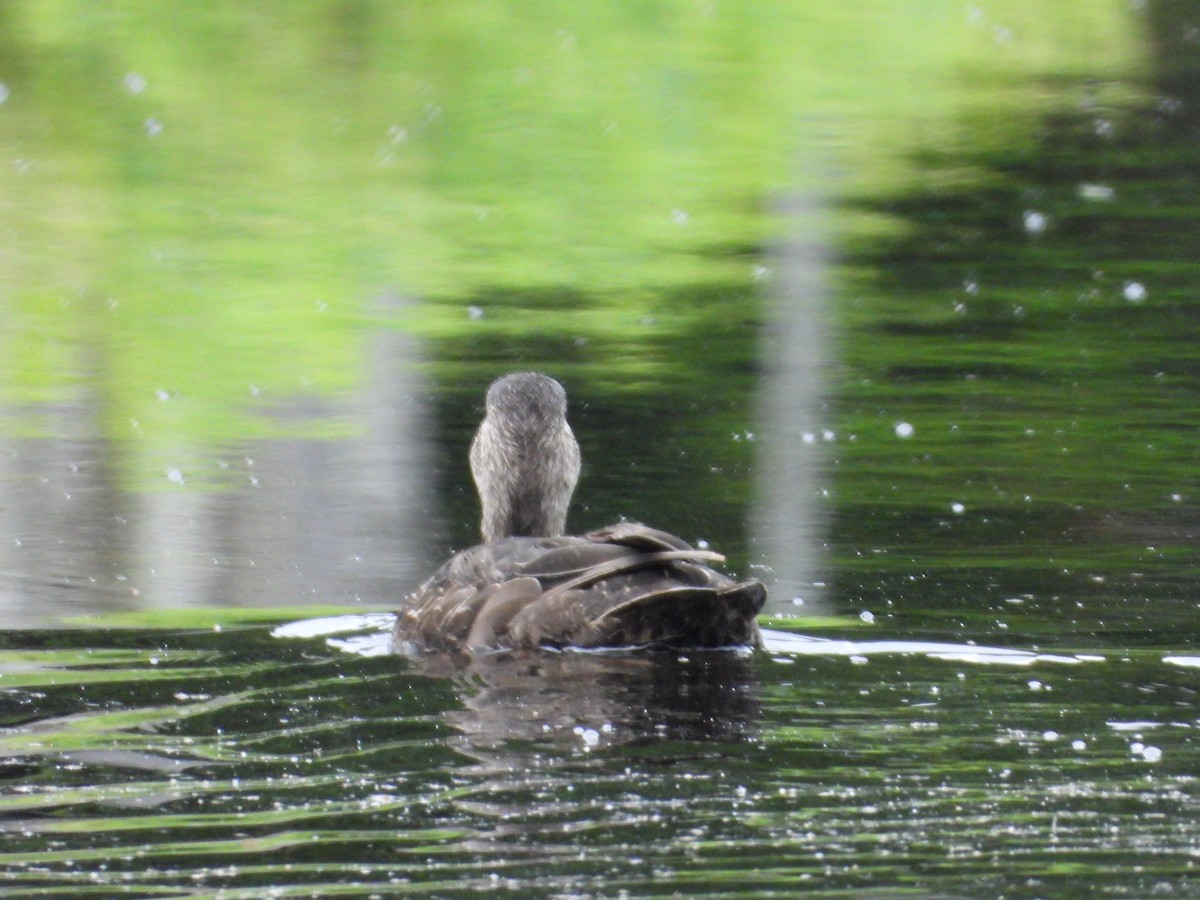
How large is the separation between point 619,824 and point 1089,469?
620cm

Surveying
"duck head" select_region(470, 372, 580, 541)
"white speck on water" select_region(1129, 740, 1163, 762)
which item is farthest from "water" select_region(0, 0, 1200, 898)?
"duck head" select_region(470, 372, 580, 541)

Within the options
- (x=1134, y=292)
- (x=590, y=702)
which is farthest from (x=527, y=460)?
(x=1134, y=292)

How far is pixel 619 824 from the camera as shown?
5.15 metres

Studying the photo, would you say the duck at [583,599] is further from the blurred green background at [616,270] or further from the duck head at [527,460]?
the blurred green background at [616,270]

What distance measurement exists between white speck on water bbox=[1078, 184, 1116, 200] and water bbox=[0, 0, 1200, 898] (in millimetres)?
79

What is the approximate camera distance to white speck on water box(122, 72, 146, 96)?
26891mm

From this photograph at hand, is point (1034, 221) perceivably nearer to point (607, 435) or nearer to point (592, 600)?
point (607, 435)

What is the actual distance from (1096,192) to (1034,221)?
1.27 m

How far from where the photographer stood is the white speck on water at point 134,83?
88.2ft

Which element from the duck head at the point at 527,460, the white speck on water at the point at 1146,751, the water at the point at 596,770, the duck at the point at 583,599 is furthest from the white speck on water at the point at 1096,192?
the white speck on water at the point at 1146,751

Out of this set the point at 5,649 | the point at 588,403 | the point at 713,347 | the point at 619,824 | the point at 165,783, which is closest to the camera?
the point at 619,824

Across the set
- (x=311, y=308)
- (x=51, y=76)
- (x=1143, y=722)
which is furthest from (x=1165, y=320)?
(x=51, y=76)

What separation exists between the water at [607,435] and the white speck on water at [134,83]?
0.21 meters

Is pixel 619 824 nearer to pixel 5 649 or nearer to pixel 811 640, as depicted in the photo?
pixel 811 640
